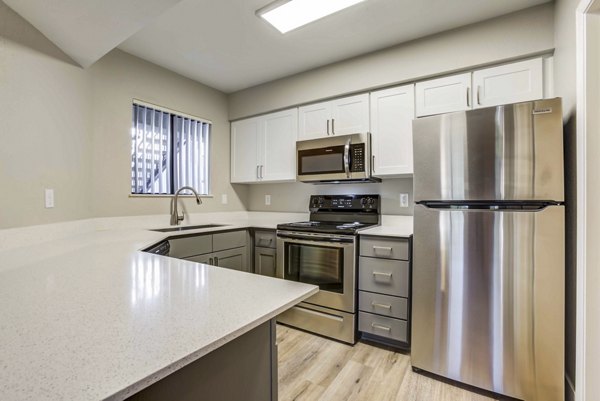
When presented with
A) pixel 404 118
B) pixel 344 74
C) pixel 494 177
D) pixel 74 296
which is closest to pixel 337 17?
pixel 344 74

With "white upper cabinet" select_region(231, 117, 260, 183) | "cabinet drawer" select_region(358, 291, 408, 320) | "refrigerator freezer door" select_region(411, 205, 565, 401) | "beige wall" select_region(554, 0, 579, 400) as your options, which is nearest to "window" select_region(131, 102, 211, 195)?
"white upper cabinet" select_region(231, 117, 260, 183)

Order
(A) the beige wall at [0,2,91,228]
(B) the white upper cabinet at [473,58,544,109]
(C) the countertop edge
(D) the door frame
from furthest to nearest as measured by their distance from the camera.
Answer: (B) the white upper cabinet at [473,58,544,109]
(A) the beige wall at [0,2,91,228]
(D) the door frame
(C) the countertop edge

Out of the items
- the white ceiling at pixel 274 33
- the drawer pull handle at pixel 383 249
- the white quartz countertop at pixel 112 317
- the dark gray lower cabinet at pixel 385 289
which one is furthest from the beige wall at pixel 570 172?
the white quartz countertop at pixel 112 317

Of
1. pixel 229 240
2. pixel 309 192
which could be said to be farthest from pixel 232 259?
pixel 309 192

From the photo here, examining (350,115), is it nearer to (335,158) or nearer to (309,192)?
(335,158)

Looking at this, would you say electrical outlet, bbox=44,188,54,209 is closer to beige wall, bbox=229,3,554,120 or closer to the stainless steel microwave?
the stainless steel microwave

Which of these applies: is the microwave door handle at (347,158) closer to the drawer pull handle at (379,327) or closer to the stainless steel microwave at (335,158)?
the stainless steel microwave at (335,158)

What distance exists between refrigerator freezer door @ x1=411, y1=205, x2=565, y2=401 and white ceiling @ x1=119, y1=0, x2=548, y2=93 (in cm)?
136

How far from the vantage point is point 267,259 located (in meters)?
2.72

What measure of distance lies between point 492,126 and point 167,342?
5.96 feet

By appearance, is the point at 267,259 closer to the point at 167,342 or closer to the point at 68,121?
the point at 68,121

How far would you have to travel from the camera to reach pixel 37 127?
5.21 ft

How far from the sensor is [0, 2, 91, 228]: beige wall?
4.62 feet

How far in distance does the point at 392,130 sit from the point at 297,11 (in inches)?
45.0
